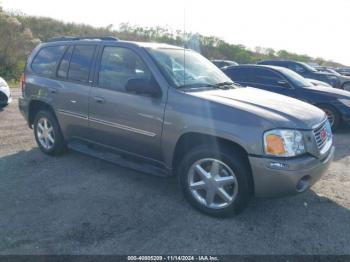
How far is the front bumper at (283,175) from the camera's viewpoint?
10.5 feet

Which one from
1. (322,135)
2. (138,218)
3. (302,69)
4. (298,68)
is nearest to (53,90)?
(138,218)

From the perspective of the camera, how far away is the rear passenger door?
4633mm

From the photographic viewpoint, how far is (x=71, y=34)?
29641 mm

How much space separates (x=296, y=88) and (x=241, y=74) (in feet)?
5.04

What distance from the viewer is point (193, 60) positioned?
4609 mm

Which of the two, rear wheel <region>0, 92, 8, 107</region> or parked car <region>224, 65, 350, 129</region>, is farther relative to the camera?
rear wheel <region>0, 92, 8, 107</region>

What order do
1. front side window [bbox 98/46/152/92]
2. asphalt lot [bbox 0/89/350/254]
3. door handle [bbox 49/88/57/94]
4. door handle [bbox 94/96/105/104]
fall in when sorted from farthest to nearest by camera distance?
door handle [bbox 49/88/57/94]
door handle [bbox 94/96/105/104]
front side window [bbox 98/46/152/92]
asphalt lot [bbox 0/89/350/254]

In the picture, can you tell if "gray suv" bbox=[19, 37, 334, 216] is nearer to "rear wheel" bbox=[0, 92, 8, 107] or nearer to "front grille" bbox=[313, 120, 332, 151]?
"front grille" bbox=[313, 120, 332, 151]

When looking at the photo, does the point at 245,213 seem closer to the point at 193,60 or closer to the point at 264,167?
the point at 264,167

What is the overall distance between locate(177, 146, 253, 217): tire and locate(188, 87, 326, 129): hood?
48cm

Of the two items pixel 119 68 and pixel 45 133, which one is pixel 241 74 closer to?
pixel 119 68

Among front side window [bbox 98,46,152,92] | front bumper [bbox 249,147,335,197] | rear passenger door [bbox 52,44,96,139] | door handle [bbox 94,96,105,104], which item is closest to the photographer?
front bumper [bbox 249,147,335,197]

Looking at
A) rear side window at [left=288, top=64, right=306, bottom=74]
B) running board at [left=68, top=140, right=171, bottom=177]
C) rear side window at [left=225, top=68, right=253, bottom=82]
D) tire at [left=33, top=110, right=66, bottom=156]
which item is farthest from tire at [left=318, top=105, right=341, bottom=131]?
rear side window at [left=288, top=64, right=306, bottom=74]

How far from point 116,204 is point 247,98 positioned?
195cm
